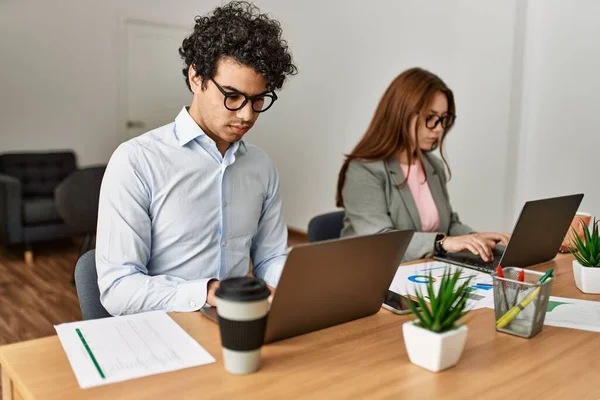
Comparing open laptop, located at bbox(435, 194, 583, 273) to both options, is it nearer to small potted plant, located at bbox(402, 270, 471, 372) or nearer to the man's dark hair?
small potted plant, located at bbox(402, 270, 471, 372)

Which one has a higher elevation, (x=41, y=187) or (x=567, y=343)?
(x=567, y=343)

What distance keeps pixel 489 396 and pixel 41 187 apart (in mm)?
5350

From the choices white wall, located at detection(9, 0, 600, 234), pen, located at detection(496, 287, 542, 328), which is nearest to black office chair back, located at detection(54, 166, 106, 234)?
white wall, located at detection(9, 0, 600, 234)

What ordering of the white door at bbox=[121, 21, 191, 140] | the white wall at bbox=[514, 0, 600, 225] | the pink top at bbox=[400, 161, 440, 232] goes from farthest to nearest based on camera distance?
the white door at bbox=[121, 21, 191, 140]
the white wall at bbox=[514, 0, 600, 225]
the pink top at bbox=[400, 161, 440, 232]

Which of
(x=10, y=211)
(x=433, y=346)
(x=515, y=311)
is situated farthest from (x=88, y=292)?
(x=10, y=211)

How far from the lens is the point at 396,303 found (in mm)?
1473

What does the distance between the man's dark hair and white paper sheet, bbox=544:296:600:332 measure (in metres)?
0.92

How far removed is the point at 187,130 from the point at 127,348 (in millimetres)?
710

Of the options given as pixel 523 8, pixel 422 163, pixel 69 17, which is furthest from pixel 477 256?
pixel 69 17

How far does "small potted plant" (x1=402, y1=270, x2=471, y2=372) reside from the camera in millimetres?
1090

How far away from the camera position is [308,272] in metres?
1.13

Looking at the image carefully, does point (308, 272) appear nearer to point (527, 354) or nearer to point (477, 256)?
point (527, 354)

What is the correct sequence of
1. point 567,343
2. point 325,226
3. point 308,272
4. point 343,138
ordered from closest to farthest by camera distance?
point 308,272 < point 567,343 < point 325,226 < point 343,138

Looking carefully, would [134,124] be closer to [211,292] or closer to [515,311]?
[211,292]
